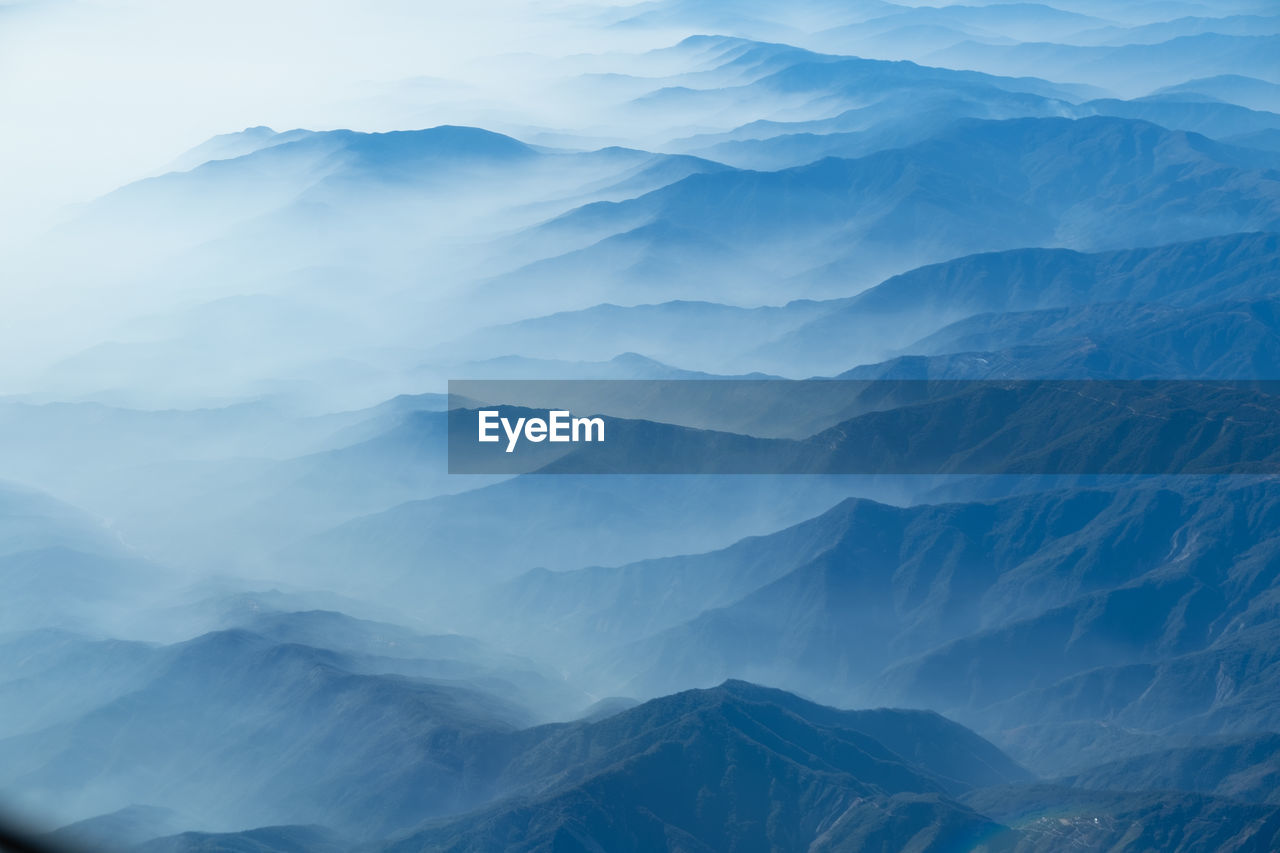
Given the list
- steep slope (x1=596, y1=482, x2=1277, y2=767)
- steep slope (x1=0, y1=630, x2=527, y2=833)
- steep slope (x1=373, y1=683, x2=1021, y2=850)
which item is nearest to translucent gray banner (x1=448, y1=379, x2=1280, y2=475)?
steep slope (x1=596, y1=482, x2=1277, y2=767)

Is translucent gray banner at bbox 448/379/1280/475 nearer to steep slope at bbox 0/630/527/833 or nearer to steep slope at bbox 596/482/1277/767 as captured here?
steep slope at bbox 596/482/1277/767

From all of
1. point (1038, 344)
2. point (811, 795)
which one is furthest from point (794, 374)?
point (811, 795)

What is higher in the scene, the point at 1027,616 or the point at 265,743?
the point at 1027,616

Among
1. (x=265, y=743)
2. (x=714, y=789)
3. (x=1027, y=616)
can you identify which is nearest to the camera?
(x=714, y=789)

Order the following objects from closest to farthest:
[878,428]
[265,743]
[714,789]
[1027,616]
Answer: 1. [714,789]
2. [265,743]
3. [1027,616]
4. [878,428]

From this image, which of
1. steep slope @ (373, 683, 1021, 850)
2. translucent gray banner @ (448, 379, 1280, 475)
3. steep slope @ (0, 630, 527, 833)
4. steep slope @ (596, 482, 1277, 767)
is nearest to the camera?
steep slope @ (373, 683, 1021, 850)

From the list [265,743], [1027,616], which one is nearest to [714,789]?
[265,743]

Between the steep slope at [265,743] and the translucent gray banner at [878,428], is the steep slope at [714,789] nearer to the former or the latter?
the steep slope at [265,743]

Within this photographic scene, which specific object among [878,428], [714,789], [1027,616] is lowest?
[1027,616]

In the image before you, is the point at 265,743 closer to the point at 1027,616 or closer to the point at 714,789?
the point at 714,789

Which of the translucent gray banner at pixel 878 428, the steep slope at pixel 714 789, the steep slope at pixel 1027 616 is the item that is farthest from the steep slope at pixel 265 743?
the translucent gray banner at pixel 878 428

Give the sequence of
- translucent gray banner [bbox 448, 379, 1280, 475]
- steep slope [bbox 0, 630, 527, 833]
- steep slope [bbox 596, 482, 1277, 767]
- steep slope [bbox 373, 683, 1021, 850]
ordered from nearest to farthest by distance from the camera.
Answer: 1. steep slope [bbox 373, 683, 1021, 850]
2. steep slope [bbox 0, 630, 527, 833]
3. steep slope [bbox 596, 482, 1277, 767]
4. translucent gray banner [bbox 448, 379, 1280, 475]
